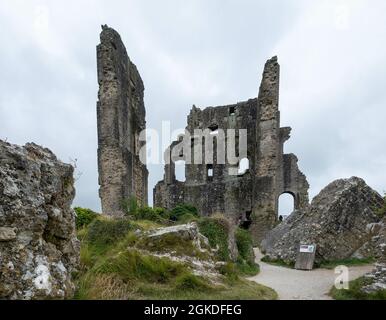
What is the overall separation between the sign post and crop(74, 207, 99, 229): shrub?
6.11 m

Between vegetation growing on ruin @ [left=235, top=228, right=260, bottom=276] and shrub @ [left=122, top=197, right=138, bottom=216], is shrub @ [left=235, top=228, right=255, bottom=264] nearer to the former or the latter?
vegetation growing on ruin @ [left=235, top=228, right=260, bottom=276]

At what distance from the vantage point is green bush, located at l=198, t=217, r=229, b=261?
7995 mm

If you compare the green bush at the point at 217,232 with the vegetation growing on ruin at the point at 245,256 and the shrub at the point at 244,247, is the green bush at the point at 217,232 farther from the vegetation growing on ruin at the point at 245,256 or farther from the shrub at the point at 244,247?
the shrub at the point at 244,247

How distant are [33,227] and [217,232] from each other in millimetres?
5958

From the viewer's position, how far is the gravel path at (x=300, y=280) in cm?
522

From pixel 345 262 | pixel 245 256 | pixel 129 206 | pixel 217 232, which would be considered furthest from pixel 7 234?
pixel 129 206

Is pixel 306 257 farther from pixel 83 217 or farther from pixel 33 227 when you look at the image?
pixel 33 227

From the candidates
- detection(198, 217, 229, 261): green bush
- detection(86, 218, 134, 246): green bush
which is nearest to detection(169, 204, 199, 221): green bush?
detection(198, 217, 229, 261): green bush

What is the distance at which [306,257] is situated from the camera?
27.2ft

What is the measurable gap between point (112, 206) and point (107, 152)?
7.91 feet

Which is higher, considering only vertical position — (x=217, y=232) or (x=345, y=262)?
(x=217, y=232)

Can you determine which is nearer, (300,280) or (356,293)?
(356,293)
